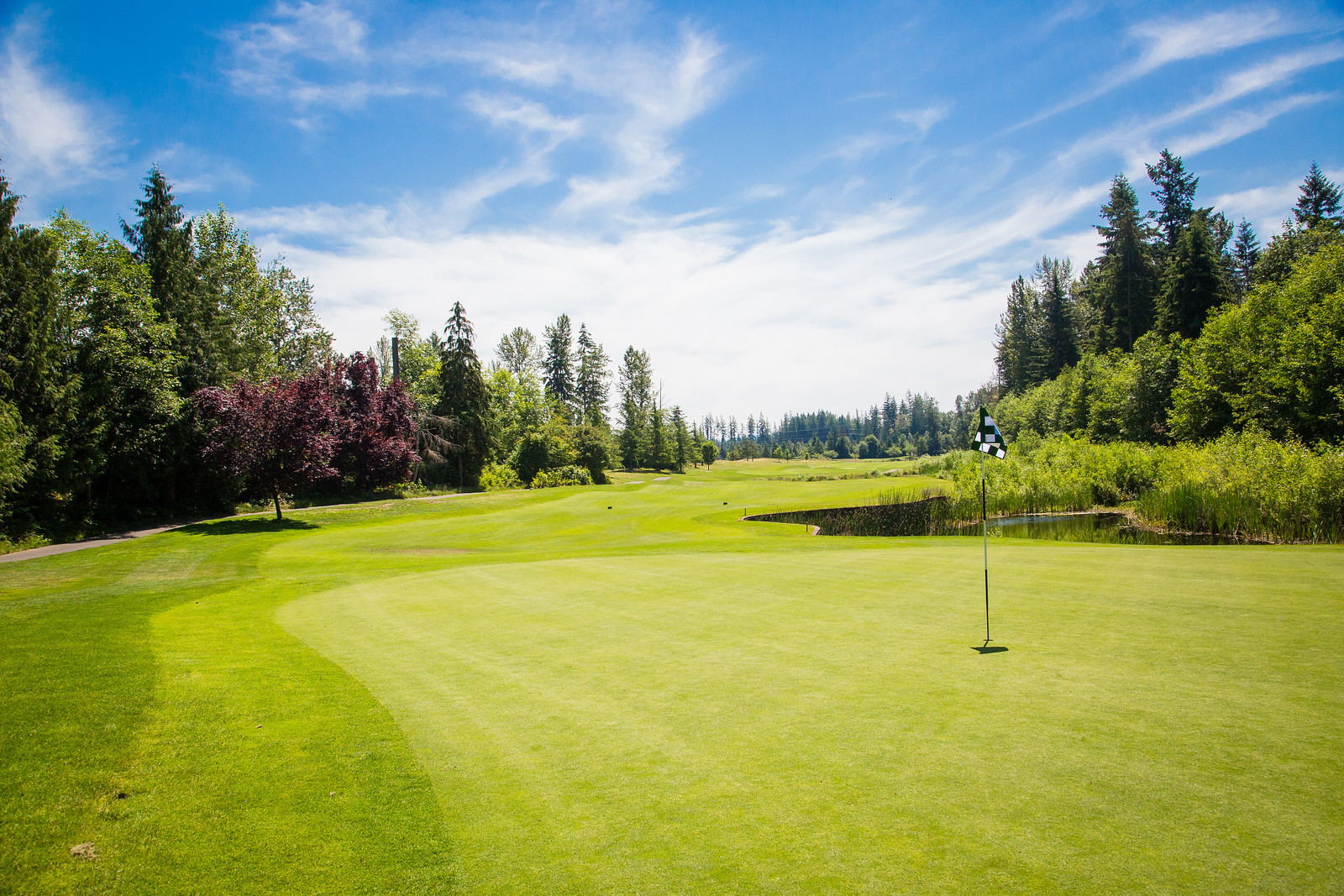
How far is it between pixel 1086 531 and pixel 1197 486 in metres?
3.53

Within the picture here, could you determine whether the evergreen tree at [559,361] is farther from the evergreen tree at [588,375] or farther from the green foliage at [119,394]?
the green foliage at [119,394]

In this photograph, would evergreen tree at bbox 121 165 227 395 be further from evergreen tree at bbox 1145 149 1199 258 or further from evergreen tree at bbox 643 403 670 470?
evergreen tree at bbox 1145 149 1199 258

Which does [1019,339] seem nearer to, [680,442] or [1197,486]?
[680,442]

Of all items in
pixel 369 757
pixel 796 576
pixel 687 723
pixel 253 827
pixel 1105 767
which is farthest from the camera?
pixel 796 576

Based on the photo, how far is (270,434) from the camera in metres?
24.9

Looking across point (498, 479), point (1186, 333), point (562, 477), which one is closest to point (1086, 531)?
point (1186, 333)

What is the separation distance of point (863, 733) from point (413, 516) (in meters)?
27.2

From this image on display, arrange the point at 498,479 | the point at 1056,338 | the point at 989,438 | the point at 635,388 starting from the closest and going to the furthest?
1. the point at 989,438
2. the point at 498,479
3. the point at 1056,338
4. the point at 635,388

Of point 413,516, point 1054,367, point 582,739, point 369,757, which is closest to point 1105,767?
point 582,739

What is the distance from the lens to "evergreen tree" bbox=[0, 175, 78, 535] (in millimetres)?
20172

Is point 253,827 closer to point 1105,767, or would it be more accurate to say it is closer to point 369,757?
point 369,757

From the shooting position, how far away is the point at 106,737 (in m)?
4.79

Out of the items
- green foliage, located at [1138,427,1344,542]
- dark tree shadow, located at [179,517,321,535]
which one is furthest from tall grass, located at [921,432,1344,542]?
dark tree shadow, located at [179,517,321,535]

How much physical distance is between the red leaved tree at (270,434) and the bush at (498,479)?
19425 mm
